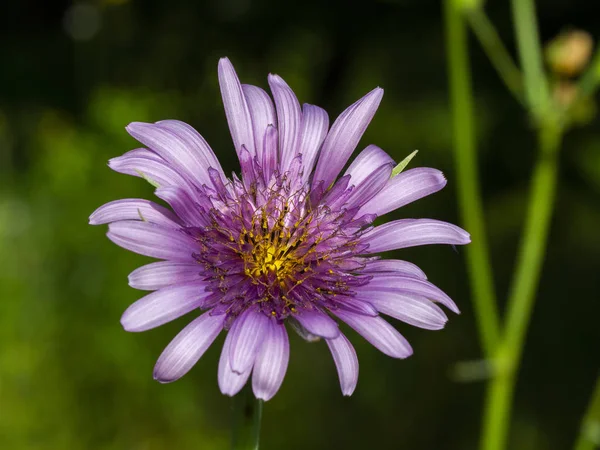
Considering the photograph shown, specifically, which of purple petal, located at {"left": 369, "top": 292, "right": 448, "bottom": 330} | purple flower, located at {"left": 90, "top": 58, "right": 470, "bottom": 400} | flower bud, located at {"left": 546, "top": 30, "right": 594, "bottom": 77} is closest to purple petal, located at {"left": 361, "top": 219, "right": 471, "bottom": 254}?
purple flower, located at {"left": 90, "top": 58, "right": 470, "bottom": 400}

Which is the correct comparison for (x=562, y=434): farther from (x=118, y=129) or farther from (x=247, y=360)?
(x=118, y=129)

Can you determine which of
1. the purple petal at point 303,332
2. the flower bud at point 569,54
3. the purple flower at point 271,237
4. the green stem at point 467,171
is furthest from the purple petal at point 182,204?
the flower bud at point 569,54

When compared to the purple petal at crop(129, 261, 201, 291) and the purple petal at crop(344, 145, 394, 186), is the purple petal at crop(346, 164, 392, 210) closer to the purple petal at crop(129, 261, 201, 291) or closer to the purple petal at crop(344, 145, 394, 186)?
the purple petal at crop(344, 145, 394, 186)

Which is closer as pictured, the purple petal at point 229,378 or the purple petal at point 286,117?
the purple petal at point 229,378

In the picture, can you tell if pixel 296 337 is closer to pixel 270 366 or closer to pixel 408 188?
pixel 408 188

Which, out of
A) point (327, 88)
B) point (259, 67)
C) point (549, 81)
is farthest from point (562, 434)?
point (259, 67)

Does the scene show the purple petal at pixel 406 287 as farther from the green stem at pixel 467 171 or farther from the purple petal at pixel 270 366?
the green stem at pixel 467 171
